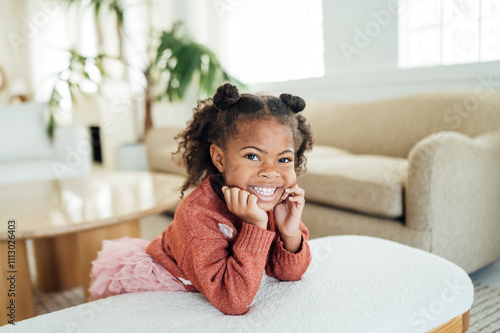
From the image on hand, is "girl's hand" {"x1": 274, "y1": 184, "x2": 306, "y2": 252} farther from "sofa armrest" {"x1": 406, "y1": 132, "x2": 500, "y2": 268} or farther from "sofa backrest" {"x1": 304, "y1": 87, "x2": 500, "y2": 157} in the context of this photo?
"sofa backrest" {"x1": 304, "y1": 87, "x2": 500, "y2": 157}

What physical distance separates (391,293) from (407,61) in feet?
7.41

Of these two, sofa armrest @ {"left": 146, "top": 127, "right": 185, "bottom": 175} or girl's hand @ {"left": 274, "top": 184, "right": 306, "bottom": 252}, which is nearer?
girl's hand @ {"left": 274, "top": 184, "right": 306, "bottom": 252}

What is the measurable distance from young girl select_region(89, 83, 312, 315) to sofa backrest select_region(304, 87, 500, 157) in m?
1.36

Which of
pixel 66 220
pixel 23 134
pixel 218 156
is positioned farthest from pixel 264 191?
pixel 23 134

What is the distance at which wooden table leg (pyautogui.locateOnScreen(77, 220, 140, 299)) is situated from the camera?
163 cm

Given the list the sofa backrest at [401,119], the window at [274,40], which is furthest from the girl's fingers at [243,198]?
the window at [274,40]

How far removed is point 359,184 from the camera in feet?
5.83

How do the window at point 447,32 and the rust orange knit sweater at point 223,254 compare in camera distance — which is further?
the window at point 447,32

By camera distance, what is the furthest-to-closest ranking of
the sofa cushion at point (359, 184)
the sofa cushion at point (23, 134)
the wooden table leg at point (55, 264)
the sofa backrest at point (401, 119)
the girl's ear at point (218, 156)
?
the sofa cushion at point (23, 134) → the sofa backrest at point (401, 119) → the wooden table leg at point (55, 264) → the sofa cushion at point (359, 184) → the girl's ear at point (218, 156)

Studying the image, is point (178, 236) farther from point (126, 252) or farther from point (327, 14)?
point (327, 14)

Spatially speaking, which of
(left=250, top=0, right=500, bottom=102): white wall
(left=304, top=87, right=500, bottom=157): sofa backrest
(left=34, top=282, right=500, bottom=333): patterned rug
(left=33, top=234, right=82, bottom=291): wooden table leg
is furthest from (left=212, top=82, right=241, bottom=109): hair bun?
(left=250, top=0, right=500, bottom=102): white wall

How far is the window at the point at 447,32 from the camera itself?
7.93 feet

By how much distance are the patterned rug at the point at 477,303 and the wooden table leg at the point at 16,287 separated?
191 mm

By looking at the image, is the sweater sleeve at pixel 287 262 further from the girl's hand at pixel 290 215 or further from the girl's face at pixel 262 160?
the girl's face at pixel 262 160
